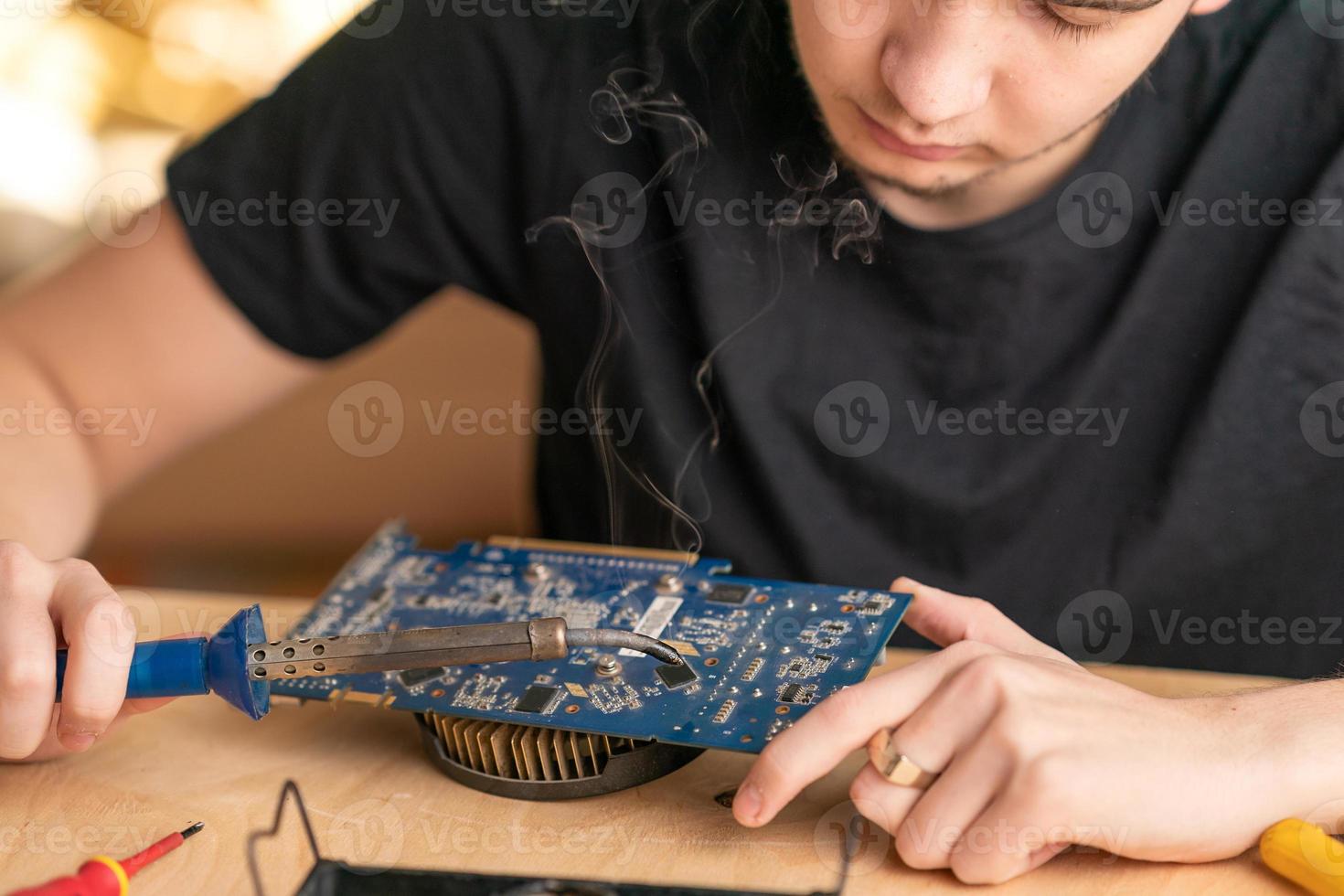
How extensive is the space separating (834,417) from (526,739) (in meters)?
0.63

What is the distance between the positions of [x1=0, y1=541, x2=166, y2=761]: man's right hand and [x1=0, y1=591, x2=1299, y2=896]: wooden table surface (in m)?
0.07

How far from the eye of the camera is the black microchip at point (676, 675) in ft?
3.02

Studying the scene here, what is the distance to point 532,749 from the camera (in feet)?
2.96

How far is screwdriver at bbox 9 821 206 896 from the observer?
30.4 inches
